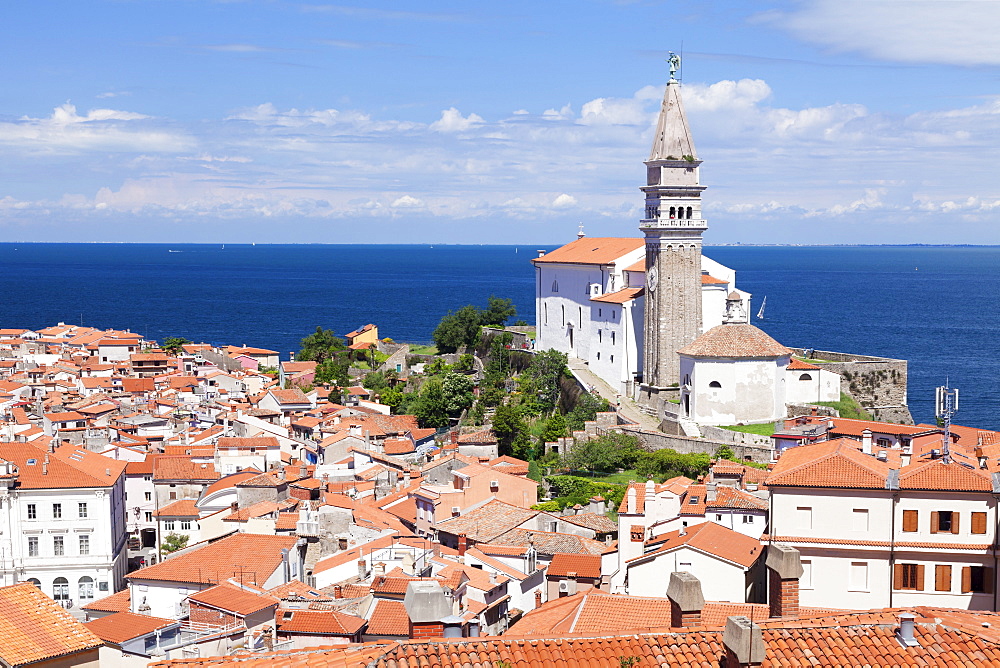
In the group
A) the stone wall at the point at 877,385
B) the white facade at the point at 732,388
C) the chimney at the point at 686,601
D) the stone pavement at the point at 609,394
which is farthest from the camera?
the stone wall at the point at 877,385

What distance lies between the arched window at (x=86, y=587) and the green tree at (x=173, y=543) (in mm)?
2126

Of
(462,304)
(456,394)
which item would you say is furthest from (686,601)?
(462,304)

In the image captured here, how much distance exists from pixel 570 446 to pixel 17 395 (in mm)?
28908

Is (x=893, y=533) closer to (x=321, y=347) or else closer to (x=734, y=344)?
(x=734, y=344)

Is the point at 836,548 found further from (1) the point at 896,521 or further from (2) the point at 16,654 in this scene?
(2) the point at 16,654

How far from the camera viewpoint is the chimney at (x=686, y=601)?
10086 mm

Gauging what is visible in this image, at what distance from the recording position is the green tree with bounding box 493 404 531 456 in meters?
42.8

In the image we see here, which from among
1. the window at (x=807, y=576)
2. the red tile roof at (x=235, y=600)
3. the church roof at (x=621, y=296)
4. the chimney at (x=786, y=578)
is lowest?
the red tile roof at (x=235, y=600)

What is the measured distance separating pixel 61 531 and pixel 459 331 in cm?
3506

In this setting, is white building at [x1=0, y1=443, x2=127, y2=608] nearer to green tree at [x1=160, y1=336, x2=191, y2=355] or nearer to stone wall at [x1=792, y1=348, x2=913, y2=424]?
stone wall at [x1=792, y1=348, x2=913, y2=424]

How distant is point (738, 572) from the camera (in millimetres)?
16969

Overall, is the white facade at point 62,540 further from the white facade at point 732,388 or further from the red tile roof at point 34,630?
the red tile roof at point 34,630

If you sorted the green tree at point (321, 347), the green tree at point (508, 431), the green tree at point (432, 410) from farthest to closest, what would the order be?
the green tree at point (321, 347) < the green tree at point (432, 410) < the green tree at point (508, 431)

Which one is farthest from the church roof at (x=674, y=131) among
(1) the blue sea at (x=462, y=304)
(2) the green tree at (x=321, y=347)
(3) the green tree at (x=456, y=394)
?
(2) the green tree at (x=321, y=347)
